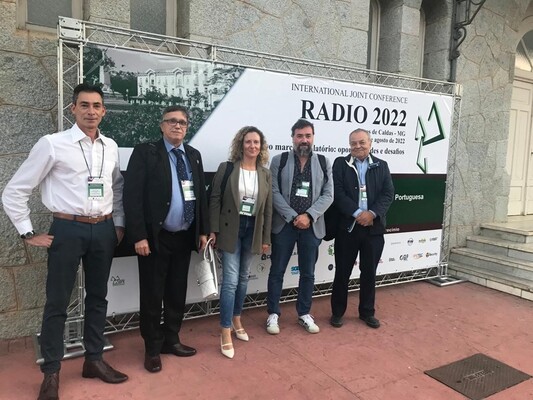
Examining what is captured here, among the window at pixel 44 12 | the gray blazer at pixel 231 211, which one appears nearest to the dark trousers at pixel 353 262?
the gray blazer at pixel 231 211

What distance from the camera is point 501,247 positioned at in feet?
19.4

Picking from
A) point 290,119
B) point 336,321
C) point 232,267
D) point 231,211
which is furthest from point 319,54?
point 336,321

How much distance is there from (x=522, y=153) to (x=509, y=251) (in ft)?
7.55

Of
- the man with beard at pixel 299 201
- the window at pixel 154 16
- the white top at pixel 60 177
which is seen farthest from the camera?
the window at pixel 154 16

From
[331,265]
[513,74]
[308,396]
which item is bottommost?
[308,396]

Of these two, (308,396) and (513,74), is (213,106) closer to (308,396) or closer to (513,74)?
(308,396)

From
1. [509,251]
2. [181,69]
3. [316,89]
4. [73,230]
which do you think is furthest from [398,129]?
[73,230]

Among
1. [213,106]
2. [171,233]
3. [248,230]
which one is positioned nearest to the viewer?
[171,233]

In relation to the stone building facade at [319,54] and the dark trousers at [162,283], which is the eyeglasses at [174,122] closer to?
the dark trousers at [162,283]

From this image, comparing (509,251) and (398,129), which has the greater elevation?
(398,129)

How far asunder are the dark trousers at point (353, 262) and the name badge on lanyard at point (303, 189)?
0.59 metres

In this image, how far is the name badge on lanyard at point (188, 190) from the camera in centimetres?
320

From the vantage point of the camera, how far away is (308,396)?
2979 millimetres

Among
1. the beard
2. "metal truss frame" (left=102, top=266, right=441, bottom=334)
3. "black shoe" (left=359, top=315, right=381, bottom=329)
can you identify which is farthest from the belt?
"black shoe" (left=359, top=315, right=381, bottom=329)
